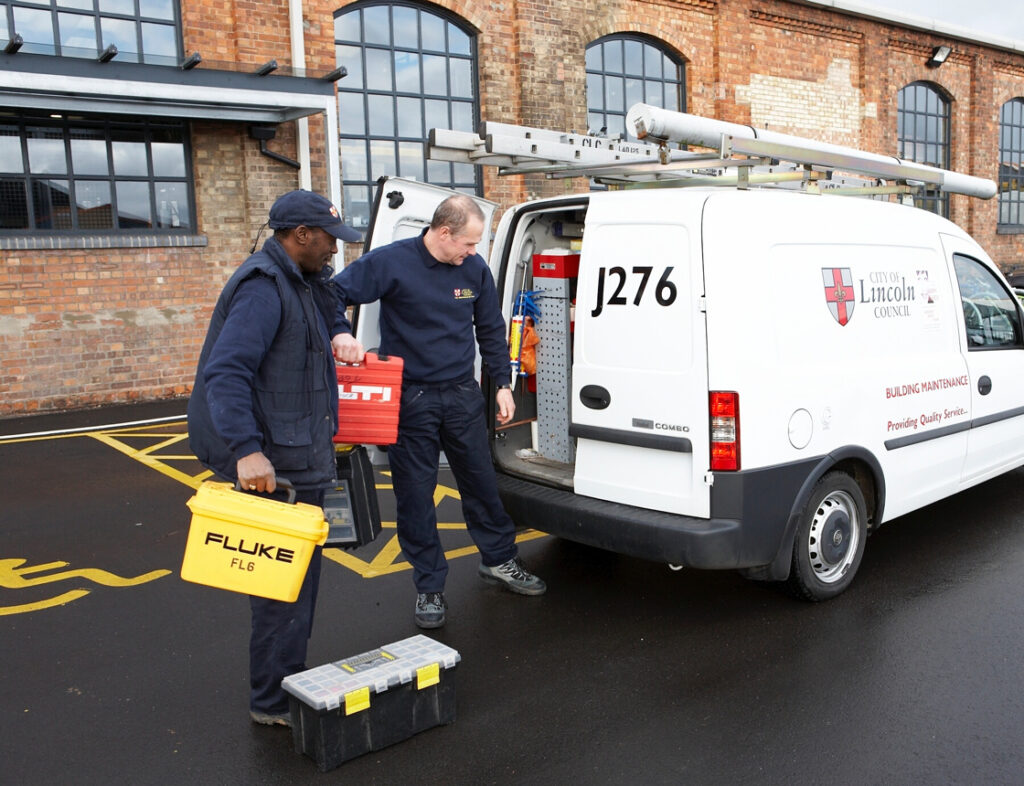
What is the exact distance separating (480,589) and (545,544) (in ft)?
2.80

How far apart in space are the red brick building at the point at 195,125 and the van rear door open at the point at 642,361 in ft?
24.0

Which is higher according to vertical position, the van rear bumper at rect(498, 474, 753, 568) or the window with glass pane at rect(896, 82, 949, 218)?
the window with glass pane at rect(896, 82, 949, 218)

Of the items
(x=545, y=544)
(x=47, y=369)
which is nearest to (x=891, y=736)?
(x=545, y=544)

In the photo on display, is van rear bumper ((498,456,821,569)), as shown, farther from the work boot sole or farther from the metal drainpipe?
the metal drainpipe

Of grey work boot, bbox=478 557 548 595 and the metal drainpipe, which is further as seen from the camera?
the metal drainpipe

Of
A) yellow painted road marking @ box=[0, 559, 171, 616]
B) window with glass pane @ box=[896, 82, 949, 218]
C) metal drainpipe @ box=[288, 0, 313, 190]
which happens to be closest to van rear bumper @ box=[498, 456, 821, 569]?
yellow painted road marking @ box=[0, 559, 171, 616]

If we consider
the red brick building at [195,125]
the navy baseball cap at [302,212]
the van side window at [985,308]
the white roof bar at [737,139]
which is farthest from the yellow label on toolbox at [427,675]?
the red brick building at [195,125]

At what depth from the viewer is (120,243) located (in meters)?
10.8

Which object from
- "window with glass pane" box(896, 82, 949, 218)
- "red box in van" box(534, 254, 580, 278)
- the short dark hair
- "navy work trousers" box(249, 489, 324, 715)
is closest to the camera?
"navy work trousers" box(249, 489, 324, 715)

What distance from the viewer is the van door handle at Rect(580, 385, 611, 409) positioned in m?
4.34

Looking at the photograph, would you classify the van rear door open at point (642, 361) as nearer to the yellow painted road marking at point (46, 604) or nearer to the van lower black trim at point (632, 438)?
the van lower black trim at point (632, 438)

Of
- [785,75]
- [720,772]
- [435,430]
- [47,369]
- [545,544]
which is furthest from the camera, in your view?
[785,75]

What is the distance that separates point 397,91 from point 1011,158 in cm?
1695

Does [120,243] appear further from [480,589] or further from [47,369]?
[480,589]
